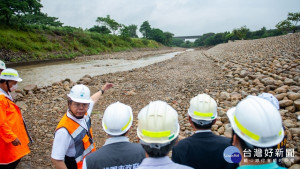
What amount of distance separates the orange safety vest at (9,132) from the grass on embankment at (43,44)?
55.6 feet

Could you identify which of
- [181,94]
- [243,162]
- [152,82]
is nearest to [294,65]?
[181,94]

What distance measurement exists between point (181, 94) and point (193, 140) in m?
4.86

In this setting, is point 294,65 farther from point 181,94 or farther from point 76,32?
point 76,32

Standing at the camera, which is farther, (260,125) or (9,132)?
(9,132)

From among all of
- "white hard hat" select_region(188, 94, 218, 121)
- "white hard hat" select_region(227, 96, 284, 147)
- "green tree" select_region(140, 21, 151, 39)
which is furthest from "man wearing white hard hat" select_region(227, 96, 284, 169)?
"green tree" select_region(140, 21, 151, 39)

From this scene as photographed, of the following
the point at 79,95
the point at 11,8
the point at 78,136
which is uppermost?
the point at 11,8

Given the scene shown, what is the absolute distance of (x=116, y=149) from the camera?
4.89 feet

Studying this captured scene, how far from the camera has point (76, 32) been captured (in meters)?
32.5

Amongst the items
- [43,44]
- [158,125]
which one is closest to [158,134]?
[158,125]

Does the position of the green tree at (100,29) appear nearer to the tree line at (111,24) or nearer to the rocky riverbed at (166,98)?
the tree line at (111,24)

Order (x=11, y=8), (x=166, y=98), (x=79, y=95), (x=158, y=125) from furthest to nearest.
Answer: (x=11, y=8), (x=166, y=98), (x=79, y=95), (x=158, y=125)

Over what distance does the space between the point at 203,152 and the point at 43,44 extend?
25996 millimetres

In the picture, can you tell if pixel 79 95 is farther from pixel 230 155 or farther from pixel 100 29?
pixel 100 29

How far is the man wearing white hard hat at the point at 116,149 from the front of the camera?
145cm
